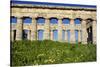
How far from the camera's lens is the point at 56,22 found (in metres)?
3.90

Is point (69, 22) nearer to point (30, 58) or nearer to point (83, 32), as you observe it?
point (83, 32)

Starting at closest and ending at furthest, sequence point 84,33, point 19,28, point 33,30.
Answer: point 19,28 < point 84,33 < point 33,30

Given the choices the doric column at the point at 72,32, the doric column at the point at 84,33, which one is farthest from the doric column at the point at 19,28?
the doric column at the point at 84,33

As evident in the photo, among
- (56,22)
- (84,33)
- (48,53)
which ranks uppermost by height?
(56,22)

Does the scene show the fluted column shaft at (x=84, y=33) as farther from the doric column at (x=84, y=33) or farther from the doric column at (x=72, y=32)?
the doric column at (x=72, y=32)

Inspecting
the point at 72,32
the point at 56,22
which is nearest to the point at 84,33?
the point at 72,32

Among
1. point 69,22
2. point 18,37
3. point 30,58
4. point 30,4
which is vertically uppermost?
point 30,4

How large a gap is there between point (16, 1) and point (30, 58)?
2.87ft

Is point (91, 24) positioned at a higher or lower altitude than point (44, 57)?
higher

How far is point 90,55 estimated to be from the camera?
3842 millimetres

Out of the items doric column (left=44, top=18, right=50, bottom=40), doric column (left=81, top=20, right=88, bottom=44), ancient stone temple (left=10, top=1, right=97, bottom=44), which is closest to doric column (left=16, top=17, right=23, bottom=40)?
ancient stone temple (left=10, top=1, right=97, bottom=44)

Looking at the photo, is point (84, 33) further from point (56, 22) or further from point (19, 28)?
point (19, 28)

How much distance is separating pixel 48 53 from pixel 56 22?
561 millimetres

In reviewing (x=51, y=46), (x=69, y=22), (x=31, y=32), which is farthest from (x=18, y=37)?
(x=69, y=22)
